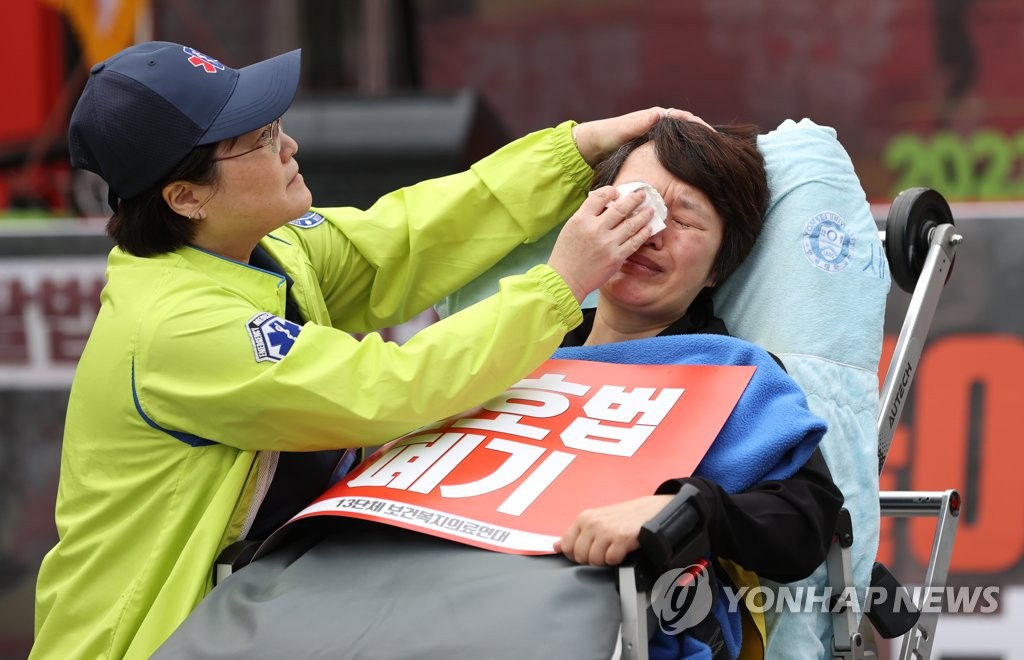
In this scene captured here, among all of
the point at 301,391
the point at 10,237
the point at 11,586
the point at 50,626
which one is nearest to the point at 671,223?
the point at 301,391

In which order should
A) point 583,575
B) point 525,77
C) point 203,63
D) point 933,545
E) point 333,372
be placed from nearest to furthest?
point 583,575 → point 333,372 → point 203,63 → point 933,545 → point 525,77

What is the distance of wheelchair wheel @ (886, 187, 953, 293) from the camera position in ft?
8.04

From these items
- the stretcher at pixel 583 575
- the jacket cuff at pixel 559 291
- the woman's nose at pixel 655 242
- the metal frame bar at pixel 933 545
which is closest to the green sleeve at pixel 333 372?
the jacket cuff at pixel 559 291

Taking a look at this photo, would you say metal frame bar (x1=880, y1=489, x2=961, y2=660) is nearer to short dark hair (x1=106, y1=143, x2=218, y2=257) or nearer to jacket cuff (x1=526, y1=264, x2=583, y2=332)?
jacket cuff (x1=526, y1=264, x2=583, y2=332)

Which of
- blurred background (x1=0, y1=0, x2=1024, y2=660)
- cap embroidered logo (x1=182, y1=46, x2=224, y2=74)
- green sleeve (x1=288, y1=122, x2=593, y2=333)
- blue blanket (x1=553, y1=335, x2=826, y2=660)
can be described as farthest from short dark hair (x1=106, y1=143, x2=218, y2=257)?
blurred background (x1=0, y1=0, x2=1024, y2=660)

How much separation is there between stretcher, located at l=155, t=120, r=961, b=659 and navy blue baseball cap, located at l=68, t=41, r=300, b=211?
0.62 m

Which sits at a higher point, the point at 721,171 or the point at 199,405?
the point at 721,171

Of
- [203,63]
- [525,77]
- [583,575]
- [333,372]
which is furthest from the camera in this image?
[525,77]

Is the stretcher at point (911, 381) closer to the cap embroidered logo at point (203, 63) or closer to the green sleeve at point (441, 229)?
the green sleeve at point (441, 229)

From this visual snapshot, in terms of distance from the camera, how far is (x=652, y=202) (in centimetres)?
206

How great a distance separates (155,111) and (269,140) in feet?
0.68

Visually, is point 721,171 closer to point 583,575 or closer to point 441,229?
point 441,229

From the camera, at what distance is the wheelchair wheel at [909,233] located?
2451mm

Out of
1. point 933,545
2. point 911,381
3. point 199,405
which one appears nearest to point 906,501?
point 933,545
